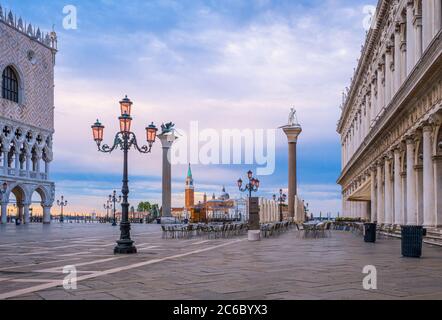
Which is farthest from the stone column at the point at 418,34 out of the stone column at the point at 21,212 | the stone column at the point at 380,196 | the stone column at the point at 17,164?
the stone column at the point at 21,212

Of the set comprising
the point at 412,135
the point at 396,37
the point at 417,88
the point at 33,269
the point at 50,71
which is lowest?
the point at 33,269

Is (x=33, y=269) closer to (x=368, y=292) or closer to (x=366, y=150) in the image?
(x=368, y=292)

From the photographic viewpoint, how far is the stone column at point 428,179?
20.1 meters

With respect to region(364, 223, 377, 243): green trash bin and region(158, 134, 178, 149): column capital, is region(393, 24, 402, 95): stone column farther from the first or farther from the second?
region(158, 134, 178, 149): column capital

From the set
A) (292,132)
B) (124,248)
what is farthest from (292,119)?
(124,248)

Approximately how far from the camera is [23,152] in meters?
68.9

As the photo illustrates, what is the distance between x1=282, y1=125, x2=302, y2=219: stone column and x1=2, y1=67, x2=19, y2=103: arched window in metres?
33.1

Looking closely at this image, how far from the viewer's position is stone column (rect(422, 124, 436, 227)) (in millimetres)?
20098

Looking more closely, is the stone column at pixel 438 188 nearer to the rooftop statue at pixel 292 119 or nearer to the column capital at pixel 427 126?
the column capital at pixel 427 126

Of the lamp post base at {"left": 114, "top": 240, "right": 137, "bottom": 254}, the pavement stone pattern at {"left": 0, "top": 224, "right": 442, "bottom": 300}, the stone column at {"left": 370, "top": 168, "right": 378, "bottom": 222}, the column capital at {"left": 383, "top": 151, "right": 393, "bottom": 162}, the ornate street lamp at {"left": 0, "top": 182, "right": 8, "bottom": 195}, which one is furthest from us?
the ornate street lamp at {"left": 0, "top": 182, "right": 8, "bottom": 195}

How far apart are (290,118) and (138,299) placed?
187 ft

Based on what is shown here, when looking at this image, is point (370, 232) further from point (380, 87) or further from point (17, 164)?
point (17, 164)

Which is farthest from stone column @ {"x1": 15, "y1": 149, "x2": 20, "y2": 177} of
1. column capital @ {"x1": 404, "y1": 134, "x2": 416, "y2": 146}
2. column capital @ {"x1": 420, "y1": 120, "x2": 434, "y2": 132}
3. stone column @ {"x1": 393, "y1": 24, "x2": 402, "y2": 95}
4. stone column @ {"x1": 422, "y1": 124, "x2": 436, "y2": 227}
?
column capital @ {"x1": 420, "y1": 120, "x2": 434, "y2": 132}

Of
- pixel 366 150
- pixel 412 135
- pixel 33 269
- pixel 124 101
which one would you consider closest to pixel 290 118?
pixel 366 150
